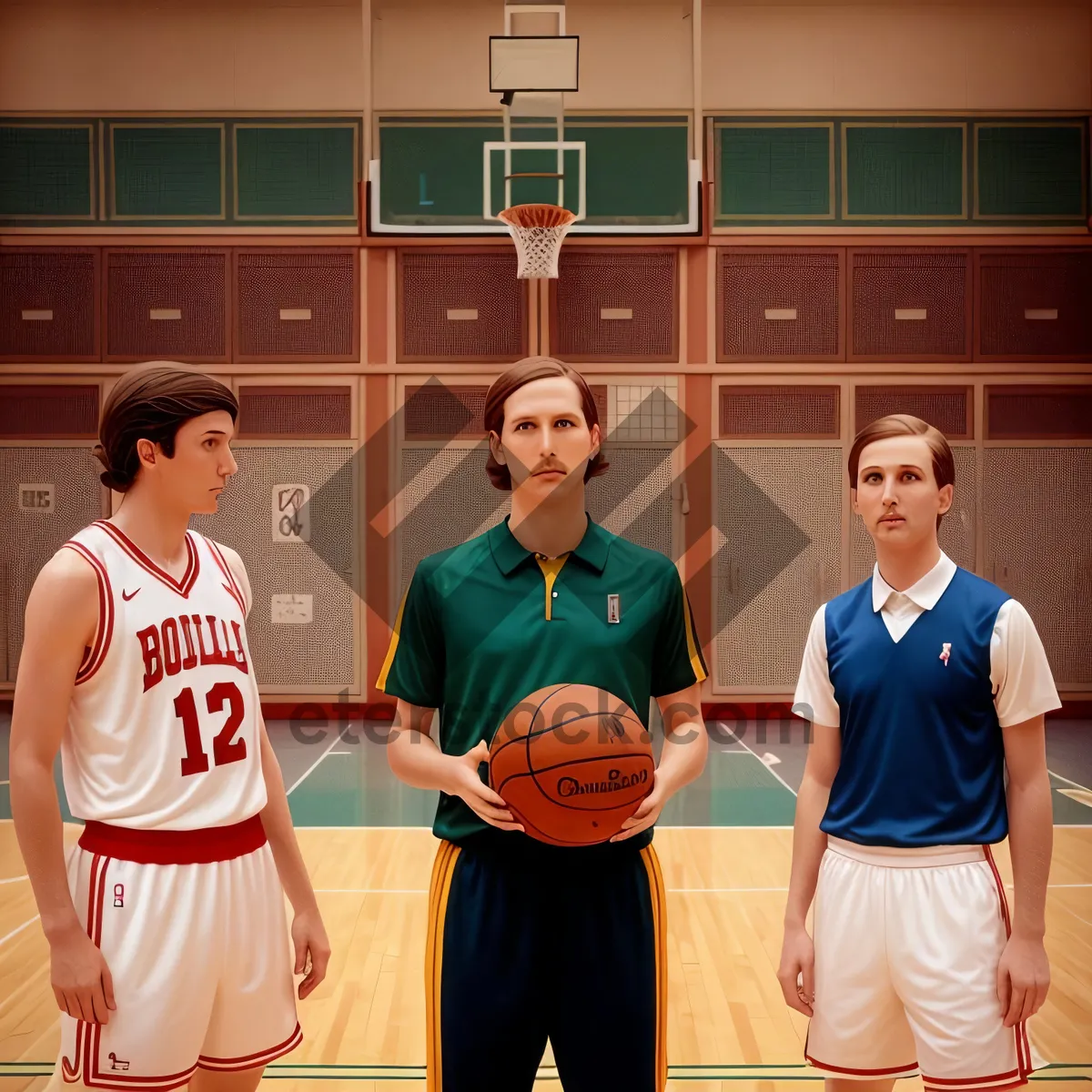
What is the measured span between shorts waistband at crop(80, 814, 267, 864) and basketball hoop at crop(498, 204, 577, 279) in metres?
5.94

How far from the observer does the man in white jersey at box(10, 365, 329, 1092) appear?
A: 1444mm

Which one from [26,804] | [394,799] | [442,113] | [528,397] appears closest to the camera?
[26,804]

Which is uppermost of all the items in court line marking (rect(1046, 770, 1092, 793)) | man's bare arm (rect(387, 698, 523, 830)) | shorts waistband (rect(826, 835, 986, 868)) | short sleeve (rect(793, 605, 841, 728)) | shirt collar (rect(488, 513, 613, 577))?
shirt collar (rect(488, 513, 613, 577))

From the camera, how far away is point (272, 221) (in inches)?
307

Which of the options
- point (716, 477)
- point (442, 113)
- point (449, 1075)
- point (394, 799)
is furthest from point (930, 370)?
point (449, 1075)

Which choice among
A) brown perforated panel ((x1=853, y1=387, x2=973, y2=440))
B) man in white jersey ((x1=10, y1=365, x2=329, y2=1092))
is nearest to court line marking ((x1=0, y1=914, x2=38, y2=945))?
man in white jersey ((x1=10, y1=365, x2=329, y2=1092))

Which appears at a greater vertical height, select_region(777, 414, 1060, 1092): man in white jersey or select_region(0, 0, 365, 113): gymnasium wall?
select_region(0, 0, 365, 113): gymnasium wall

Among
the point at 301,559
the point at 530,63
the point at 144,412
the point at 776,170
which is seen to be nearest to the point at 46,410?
the point at 301,559

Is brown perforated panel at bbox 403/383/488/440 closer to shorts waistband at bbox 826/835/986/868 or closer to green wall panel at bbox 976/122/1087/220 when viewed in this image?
green wall panel at bbox 976/122/1087/220

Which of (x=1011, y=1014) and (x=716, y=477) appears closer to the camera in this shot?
(x=1011, y=1014)

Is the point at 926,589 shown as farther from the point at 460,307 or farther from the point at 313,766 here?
the point at 460,307

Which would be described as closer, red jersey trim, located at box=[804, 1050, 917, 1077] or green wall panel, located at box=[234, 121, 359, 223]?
red jersey trim, located at box=[804, 1050, 917, 1077]

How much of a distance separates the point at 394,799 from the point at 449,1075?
4.33 meters

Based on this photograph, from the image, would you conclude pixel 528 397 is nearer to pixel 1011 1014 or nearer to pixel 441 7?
pixel 1011 1014
